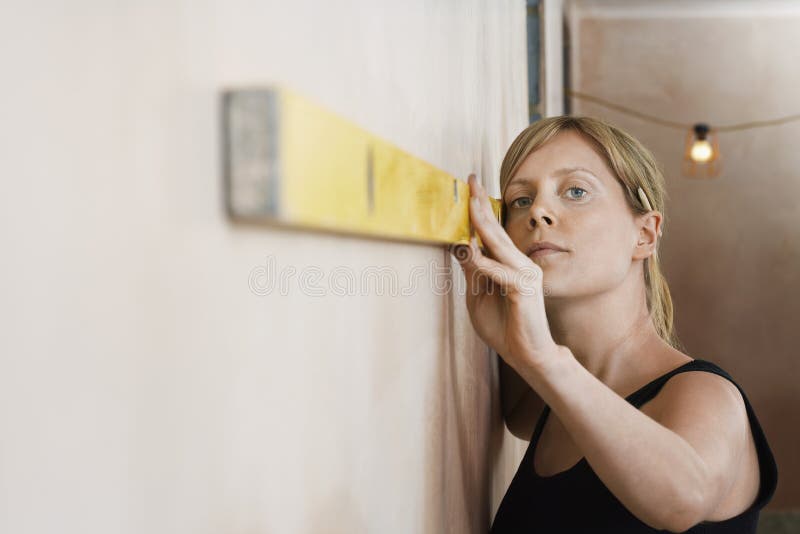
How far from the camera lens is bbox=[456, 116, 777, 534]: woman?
76 cm

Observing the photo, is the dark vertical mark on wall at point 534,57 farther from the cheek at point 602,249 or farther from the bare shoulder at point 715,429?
the bare shoulder at point 715,429

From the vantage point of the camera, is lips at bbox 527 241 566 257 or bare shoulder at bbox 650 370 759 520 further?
lips at bbox 527 241 566 257

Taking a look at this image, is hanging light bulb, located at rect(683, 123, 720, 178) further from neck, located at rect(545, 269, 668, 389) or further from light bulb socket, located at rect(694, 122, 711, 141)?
neck, located at rect(545, 269, 668, 389)

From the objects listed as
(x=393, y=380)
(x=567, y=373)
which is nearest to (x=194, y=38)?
(x=393, y=380)

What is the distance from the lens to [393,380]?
628 millimetres

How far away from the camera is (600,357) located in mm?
1150

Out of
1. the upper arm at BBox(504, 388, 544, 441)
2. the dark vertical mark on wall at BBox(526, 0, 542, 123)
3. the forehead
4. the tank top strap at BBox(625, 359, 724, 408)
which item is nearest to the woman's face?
the forehead

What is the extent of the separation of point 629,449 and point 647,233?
45 cm

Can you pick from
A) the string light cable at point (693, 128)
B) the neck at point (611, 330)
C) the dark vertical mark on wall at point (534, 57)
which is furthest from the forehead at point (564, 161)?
the string light cable at point (693, 128)

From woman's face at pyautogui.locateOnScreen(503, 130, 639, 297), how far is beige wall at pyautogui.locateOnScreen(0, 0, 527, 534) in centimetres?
Result: 46

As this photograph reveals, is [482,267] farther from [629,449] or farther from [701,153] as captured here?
[701,153]

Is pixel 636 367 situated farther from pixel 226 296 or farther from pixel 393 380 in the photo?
pixel 226 296

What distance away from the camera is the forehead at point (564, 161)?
3.38ft

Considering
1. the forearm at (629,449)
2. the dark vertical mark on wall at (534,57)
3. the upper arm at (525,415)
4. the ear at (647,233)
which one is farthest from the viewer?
the dark vertical mark on wall at (534,57)
